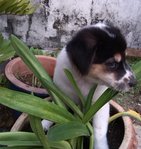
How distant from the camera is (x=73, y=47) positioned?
145cm

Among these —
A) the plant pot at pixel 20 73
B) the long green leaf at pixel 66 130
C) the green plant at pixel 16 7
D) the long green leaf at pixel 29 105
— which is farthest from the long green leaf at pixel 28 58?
the green plant at pixel 16 7

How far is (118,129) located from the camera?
5.55ft

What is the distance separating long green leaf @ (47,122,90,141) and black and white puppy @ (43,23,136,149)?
0.23 metres

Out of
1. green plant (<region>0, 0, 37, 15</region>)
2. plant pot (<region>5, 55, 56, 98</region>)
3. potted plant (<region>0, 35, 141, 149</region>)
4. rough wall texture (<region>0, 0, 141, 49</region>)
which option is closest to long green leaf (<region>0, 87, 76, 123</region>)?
potted plant (<region>0, 35, 141, 149</region>)

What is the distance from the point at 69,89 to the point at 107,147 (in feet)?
1.00

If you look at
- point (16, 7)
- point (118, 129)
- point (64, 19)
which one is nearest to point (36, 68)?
point (118, 129)

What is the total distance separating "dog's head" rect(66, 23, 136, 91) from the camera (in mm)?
1441

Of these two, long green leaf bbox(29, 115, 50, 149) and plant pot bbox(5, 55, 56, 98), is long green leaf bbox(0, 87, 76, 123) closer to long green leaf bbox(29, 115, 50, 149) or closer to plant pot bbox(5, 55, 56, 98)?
long green leaf bbox(29, 115, 50, 149)

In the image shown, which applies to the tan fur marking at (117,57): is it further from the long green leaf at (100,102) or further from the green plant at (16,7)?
the green plant at (16,7)

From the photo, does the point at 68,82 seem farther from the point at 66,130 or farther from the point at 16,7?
the point at 16,7

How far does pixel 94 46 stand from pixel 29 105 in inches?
14.4

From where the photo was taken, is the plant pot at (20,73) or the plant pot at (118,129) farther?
the plant pot at (20,73)

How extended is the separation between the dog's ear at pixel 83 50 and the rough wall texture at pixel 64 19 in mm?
1447

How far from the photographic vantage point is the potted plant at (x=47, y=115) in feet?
4.17
